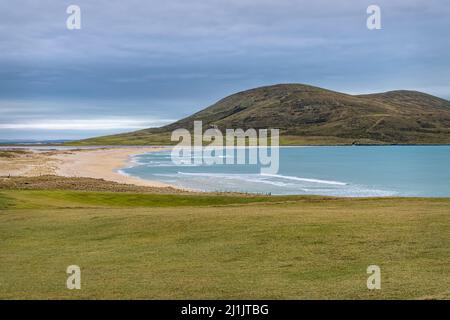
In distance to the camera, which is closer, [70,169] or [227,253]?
[227,253]

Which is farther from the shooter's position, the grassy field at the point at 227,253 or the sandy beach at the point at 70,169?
the sandy beach at the point at 70,169

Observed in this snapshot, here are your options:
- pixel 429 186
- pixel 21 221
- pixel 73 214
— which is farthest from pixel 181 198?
pixel 429 186

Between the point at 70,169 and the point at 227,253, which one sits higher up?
the point at 227,253

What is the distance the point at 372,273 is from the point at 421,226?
9610 mm

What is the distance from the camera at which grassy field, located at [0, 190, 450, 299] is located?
56.3ft

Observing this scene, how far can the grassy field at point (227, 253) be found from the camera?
17.2m

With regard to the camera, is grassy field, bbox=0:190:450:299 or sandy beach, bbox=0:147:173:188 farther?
sandy beach, bbox=0:147:173:188

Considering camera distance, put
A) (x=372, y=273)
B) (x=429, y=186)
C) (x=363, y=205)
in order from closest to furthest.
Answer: (x=372, y=273) < (x=363, y=205) < (x=429, y=186)

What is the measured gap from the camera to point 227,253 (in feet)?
74.8
